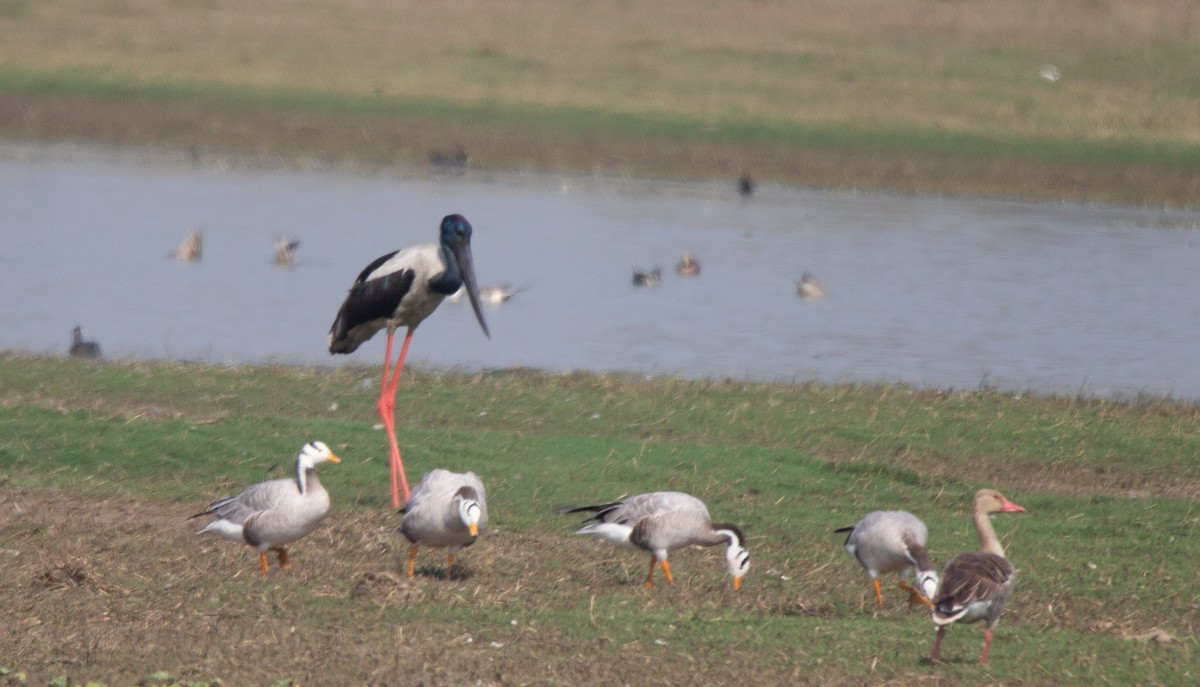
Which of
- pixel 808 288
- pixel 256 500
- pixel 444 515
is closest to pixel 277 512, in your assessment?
pixel 256 500

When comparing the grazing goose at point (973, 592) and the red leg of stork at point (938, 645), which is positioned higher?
the grazing goose at point (973, 592)

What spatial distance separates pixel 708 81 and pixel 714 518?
78.6ft

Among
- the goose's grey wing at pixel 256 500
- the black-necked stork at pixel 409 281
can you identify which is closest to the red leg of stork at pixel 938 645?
the goose's grey wing at pixel 256 500

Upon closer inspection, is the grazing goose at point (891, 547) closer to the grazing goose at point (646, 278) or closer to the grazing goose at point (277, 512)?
the grazing goose at point (277, 512)

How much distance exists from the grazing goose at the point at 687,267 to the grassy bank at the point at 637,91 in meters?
7.15

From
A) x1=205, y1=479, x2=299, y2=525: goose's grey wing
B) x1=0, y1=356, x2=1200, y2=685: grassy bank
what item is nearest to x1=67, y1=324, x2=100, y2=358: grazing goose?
x1=0, y1=356, x2=1200, y2=685: grassy bank

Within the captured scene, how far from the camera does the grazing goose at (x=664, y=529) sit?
7.66 metres

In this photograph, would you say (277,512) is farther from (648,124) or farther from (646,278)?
(648,124)

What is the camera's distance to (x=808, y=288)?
19.1 meters

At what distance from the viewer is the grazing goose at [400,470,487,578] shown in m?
7.48

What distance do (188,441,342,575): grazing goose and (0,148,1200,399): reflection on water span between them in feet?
19.9

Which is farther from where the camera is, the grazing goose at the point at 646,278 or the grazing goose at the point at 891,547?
the grazing goose at the point at 646,278

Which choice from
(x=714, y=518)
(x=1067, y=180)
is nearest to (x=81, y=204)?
(x=1067, y=180)

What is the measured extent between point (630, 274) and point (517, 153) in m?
8.12
